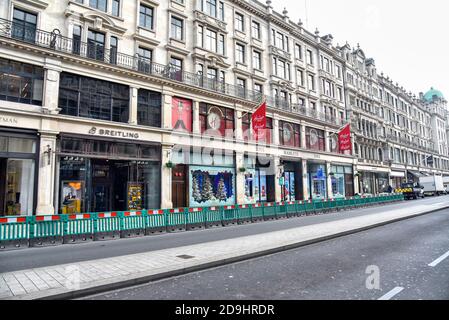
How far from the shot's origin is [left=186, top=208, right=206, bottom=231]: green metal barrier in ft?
49.7

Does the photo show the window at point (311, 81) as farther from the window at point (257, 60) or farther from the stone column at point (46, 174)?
the stone column at point (46, 174)

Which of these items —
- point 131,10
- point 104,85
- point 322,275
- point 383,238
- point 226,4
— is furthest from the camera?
point 226,4

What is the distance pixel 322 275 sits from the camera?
20.4ft

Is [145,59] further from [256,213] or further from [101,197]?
[256,213]

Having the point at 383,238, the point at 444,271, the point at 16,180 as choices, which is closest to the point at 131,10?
the point at 16,180

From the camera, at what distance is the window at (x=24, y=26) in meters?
15.9

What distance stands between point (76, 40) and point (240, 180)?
16.2 metres

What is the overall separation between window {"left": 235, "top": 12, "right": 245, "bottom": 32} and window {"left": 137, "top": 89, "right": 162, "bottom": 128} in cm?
1279

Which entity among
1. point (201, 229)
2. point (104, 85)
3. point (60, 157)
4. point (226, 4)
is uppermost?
point (226, 4)

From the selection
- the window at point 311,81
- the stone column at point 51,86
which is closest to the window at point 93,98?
the stone column at point 51,86

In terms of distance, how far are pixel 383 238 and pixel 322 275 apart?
5857mm

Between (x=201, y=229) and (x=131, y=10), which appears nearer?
(x=201, y=229)

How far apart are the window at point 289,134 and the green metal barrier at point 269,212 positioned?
39.7 feet
